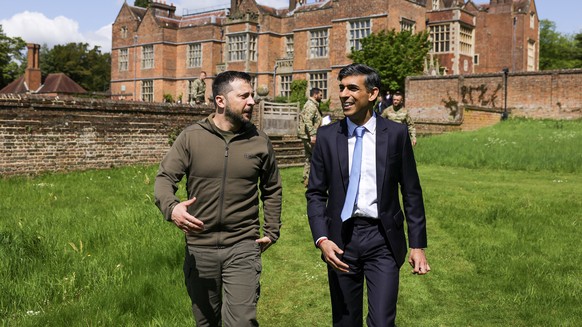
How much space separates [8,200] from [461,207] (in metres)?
8.05

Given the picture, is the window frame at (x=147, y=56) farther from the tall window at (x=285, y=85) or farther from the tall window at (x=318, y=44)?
the tall window at (x=318, y=44)

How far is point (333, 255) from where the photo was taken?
3.71m

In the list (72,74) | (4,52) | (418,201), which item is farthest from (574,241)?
(72,74)

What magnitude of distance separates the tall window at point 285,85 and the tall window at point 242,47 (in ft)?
10.4

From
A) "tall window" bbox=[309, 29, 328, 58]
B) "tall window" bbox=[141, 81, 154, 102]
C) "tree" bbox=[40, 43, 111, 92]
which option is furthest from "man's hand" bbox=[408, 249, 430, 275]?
"tree" bbox=[40, 43, 111, 92]

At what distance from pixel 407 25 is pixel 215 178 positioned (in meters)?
41.0

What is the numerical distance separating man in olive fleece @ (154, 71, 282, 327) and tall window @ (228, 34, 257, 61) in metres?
46.4

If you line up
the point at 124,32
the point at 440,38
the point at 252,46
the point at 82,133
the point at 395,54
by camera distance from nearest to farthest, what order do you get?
the point at 82,133 < the point at 395,54 < the point at 440,38 < the point at 252,46 < the point at 124,32

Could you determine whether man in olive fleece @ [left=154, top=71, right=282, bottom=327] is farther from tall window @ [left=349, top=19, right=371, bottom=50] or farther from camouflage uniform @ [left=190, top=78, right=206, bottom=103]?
tall window @ [left=349, top=19, right=371, bottom=50]

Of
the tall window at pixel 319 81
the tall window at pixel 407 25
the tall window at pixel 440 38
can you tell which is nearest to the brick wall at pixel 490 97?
the tall window at pixel 407 25

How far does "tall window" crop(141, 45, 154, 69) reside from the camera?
186 ft

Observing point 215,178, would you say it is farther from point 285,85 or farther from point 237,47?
point 237,47

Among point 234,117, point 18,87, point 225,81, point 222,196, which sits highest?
point 18,87

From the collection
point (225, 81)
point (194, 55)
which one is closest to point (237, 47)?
point (194, 55)
